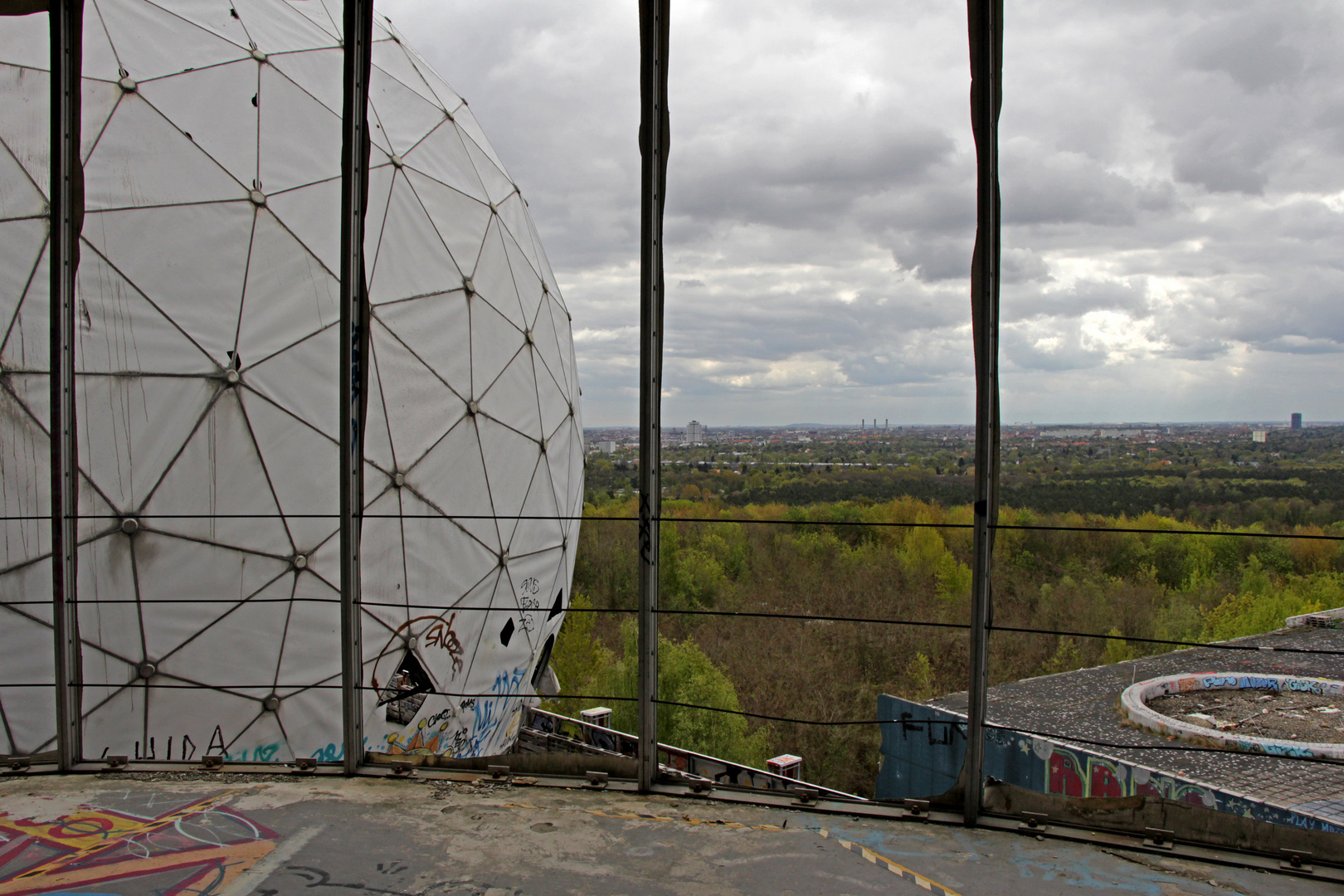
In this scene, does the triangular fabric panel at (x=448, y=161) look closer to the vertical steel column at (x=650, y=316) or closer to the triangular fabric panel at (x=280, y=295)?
the triangular fabric panel at (x=280, y=295)

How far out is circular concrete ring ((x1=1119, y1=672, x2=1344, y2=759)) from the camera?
2350cm

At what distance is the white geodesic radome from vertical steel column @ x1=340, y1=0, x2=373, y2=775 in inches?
43.1

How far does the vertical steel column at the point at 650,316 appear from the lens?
3.88 meters

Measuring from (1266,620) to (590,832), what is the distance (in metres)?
40.5

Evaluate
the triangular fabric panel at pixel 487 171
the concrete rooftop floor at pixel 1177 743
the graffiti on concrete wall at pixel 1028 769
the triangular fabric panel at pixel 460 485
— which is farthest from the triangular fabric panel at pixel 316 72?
the graffiti on concrete wall at pixel 1028 769

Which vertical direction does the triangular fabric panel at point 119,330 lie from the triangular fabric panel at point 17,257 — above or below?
below

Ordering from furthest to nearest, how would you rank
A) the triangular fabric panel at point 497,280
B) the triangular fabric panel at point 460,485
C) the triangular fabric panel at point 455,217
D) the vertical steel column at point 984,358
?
the triangular fabric panel at point 497,280 → the triangular fabric panel at point 455,217 → the triangular fabric panel at point 460,485 → the vertical steel column at point 984,358

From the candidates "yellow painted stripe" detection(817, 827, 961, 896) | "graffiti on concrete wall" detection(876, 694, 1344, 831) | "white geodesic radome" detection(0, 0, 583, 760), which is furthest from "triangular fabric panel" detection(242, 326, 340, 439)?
"graffiti on concrete wall" detection(876, 694, 1344, 831)

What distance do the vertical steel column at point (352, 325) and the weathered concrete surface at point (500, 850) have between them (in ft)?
1.61

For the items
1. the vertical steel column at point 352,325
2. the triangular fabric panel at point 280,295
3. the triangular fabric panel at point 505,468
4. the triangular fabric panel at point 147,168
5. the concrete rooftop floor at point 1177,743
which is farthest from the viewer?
the concrete rooftop floor at point 1177,743

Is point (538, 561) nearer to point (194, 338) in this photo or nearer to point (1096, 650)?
point (194, 338)

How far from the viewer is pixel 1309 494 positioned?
19547mm

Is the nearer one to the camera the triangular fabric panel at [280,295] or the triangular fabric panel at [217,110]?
the triangular fabric panel at [280,295]

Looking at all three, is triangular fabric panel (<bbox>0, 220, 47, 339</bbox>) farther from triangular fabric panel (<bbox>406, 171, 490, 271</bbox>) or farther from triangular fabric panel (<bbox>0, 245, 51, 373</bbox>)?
triangular fabric panel (<bbox>406, 171, 490, 271</bbox>)
